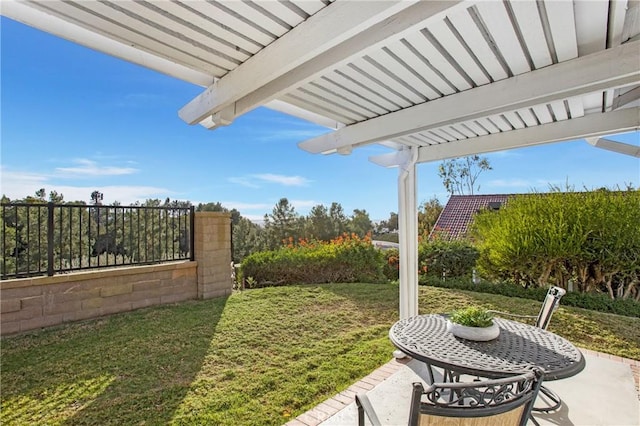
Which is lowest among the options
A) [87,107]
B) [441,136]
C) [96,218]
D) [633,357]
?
[633,357]

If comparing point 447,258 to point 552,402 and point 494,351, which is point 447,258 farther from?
point 494,351

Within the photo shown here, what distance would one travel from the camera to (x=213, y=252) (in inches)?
268

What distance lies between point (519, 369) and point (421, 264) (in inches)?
258

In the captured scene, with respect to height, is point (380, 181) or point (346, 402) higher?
point (380, 181)

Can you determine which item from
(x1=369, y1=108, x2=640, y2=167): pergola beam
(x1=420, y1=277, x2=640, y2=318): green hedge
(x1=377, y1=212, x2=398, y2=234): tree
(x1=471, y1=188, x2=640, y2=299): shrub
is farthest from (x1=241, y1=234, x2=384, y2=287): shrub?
(x1=377, y1=212, x2=398, y2=234): tree

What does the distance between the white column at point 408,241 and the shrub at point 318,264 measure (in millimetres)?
4264

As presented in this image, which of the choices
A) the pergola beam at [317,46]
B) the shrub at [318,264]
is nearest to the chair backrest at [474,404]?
the pergola beam at [317,46]

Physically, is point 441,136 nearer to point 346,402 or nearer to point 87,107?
point 346,402

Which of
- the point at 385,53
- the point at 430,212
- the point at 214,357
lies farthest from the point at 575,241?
the point at 430,212

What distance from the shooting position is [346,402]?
2941mm

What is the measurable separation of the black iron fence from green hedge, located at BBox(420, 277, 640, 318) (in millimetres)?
5980

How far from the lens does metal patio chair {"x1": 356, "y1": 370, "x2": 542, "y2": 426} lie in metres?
1.33

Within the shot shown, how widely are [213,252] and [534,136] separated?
571 centimetres

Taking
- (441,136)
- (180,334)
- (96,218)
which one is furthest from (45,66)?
(441,136)
